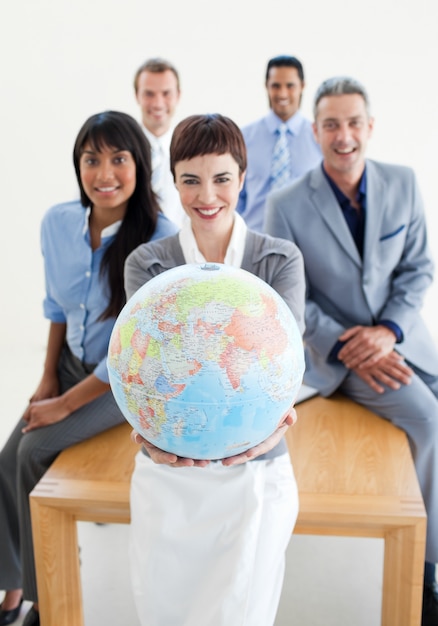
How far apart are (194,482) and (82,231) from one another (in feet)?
3.73

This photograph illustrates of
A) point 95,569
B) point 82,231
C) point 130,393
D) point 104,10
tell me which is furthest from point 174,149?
point 104,10

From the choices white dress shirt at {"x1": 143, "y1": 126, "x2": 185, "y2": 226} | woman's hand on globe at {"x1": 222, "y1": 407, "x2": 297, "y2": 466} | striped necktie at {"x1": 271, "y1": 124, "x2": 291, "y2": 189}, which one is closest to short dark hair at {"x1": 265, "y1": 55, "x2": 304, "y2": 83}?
striped necktie at {"x1": 271, "y1": 124, "x2": 291, "y2": 189}


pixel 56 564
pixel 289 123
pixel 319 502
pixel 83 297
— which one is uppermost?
pixel 289 123

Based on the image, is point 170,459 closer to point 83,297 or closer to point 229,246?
point 229,246

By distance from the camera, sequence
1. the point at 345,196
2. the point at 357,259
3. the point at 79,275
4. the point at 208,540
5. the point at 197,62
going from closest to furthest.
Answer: the point at 208,540
the point at 79,275
the point at 357,259
the point at 345,196
the point at 197,62

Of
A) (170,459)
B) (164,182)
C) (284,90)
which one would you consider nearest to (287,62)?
(284,90)

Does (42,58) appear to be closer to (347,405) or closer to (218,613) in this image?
(347,405)

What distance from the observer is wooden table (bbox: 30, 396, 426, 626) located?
7.09 feet

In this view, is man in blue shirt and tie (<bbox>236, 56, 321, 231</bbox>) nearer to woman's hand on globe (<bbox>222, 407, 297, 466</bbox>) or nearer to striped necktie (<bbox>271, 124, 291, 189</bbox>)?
striped necktie (<bbox>271, 124, 291, 189</bbox>)

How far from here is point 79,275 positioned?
270cm

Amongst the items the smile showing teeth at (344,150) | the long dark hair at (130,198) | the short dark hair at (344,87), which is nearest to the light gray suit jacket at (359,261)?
the smile showing teeth at (344,150)

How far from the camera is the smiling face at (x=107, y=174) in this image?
2.59m

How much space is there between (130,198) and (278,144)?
1.87 m

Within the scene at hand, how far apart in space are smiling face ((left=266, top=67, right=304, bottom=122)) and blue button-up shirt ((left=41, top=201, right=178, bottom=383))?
1964 mm
